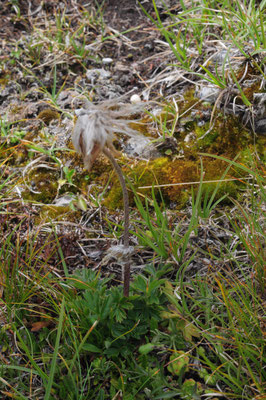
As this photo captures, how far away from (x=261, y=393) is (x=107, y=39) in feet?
11.3

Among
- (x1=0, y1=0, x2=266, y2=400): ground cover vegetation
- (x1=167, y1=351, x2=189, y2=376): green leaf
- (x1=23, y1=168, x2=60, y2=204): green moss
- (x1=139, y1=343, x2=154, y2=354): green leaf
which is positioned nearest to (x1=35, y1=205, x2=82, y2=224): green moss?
(x1=0, y1=0, x2=266, y2=400): ground cover vegetation

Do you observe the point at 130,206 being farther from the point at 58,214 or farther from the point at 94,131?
the point at 94,131

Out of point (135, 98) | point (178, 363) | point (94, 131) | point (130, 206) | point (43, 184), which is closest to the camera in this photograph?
point (94, 131)

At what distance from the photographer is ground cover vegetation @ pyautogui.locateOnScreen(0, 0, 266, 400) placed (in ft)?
6.35

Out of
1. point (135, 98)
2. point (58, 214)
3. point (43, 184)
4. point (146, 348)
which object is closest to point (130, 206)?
point (58, 214)

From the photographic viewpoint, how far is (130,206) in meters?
2.69

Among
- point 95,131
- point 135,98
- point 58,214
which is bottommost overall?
point 58,214

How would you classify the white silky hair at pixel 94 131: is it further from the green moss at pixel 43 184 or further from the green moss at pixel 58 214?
the green moss at pixel 43 184

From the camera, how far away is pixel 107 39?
398cm

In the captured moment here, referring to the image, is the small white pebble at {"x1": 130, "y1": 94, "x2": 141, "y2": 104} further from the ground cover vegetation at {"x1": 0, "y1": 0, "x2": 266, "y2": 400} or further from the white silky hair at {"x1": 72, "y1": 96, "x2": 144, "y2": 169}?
the white silky hair at {"x1": 72, "y1": 96, "x2": 144, "y2": 169}

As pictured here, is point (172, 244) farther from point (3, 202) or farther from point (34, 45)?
point (34, 45)

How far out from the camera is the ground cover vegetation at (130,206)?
194 centimetres

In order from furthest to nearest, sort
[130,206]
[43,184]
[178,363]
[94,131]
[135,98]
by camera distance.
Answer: [135,98] < [43,184] < [130,206] < [178,363] < [94,131]

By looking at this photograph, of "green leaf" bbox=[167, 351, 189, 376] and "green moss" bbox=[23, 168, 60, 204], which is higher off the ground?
"green moss" bbox=[23, 168, 60, 204]
